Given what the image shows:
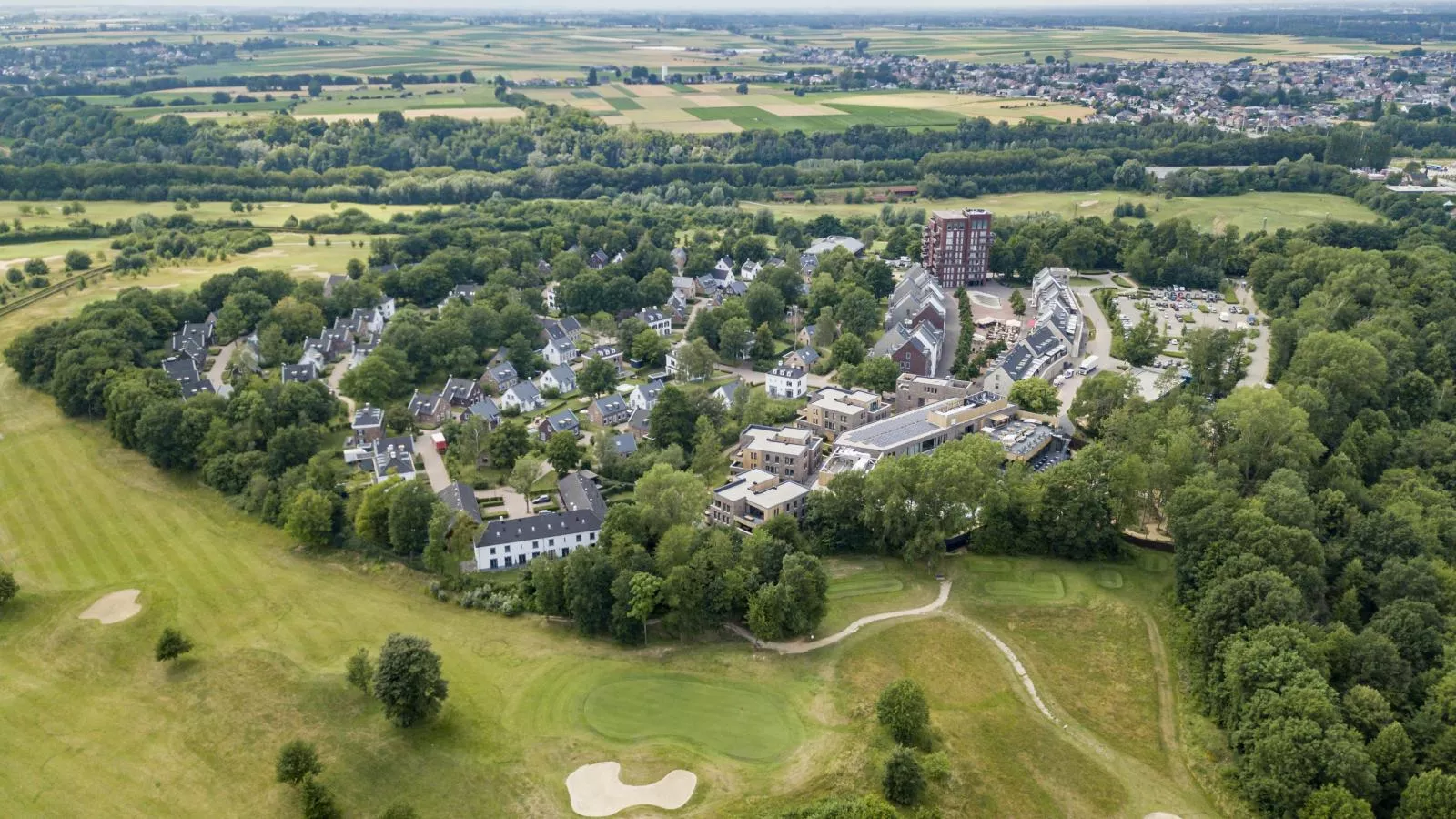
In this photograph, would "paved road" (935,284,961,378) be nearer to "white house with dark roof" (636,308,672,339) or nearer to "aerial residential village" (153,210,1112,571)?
"aerial residential village" (153,210,1112,571)

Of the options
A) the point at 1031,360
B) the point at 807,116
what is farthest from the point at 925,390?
the point at 807,116

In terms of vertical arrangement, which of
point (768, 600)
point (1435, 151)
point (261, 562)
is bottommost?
point (261, 562)

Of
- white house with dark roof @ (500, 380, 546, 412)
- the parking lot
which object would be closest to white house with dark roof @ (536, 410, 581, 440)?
white house with dark roof @ (500, 380, 546, 412)

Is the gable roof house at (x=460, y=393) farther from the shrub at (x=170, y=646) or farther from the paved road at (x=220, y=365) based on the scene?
the shrub at (x=170, y=646)

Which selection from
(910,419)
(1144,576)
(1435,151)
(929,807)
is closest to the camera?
(929,807)

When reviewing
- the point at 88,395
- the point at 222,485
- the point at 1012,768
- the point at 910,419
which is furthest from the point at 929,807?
the point at 88,395

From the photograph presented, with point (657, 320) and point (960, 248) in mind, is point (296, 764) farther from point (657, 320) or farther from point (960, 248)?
point (960, 248)

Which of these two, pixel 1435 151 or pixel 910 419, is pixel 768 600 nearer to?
pixel 910 419
